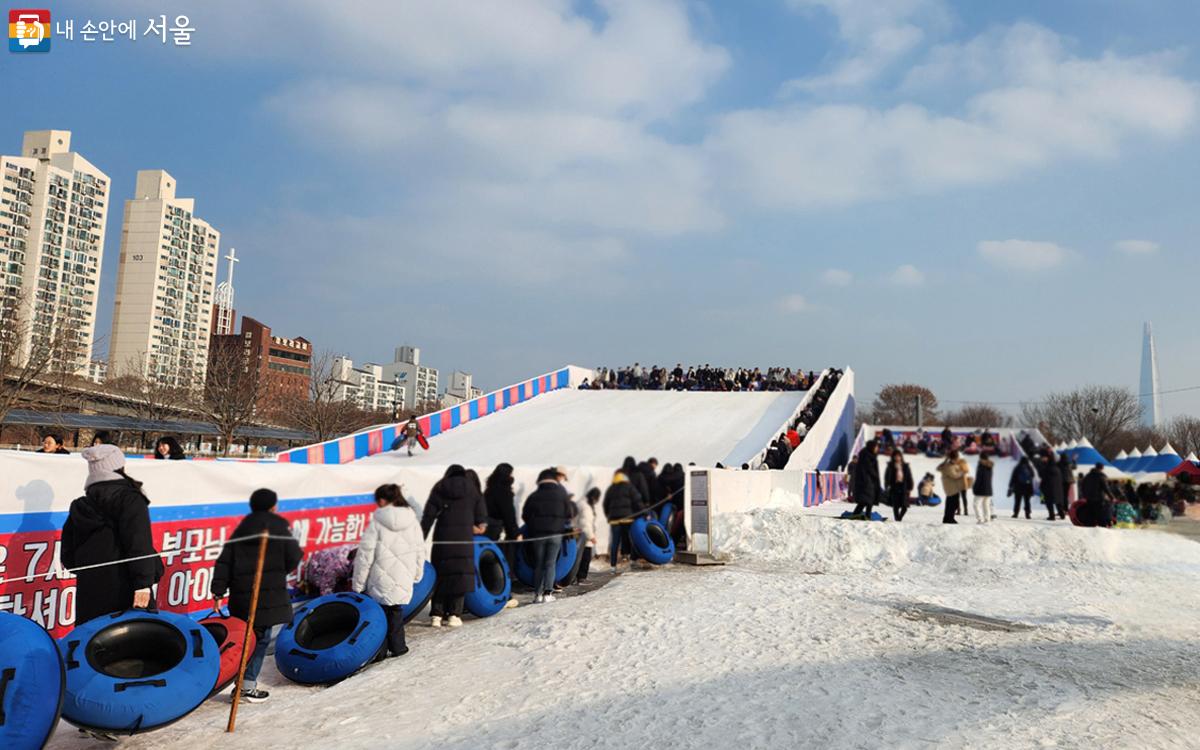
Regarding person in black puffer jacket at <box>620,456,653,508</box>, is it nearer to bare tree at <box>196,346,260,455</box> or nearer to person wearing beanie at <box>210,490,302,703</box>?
person wearing beanie at <box>210,490,302,703</box>

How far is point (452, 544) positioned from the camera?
7.98m

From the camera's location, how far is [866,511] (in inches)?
653

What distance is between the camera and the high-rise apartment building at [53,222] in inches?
4247

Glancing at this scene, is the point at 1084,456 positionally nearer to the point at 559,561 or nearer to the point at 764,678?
the point at 559,561

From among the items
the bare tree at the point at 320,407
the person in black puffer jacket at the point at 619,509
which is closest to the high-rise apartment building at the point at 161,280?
the bare tree at the point at 320,407


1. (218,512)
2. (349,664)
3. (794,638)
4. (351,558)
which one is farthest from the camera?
(351,558)

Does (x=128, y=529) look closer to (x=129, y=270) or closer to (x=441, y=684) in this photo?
(x=441, y=684)

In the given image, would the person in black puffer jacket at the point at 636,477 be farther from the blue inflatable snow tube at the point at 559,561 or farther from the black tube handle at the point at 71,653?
the black tube handle at the point at 71,653

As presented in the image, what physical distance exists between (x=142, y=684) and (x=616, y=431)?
24.0 meters

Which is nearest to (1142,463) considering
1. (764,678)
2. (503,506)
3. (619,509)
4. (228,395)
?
(619,509)

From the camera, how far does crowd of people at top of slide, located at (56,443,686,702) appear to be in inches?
203

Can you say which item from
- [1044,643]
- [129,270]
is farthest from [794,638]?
[129,270]

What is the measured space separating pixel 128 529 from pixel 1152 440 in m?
70.7

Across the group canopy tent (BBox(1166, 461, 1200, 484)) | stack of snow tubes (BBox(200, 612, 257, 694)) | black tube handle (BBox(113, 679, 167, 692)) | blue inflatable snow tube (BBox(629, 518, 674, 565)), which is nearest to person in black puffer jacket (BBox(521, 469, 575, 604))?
blue inflatable snow tube (BBox(629, 518, 674, 565))
